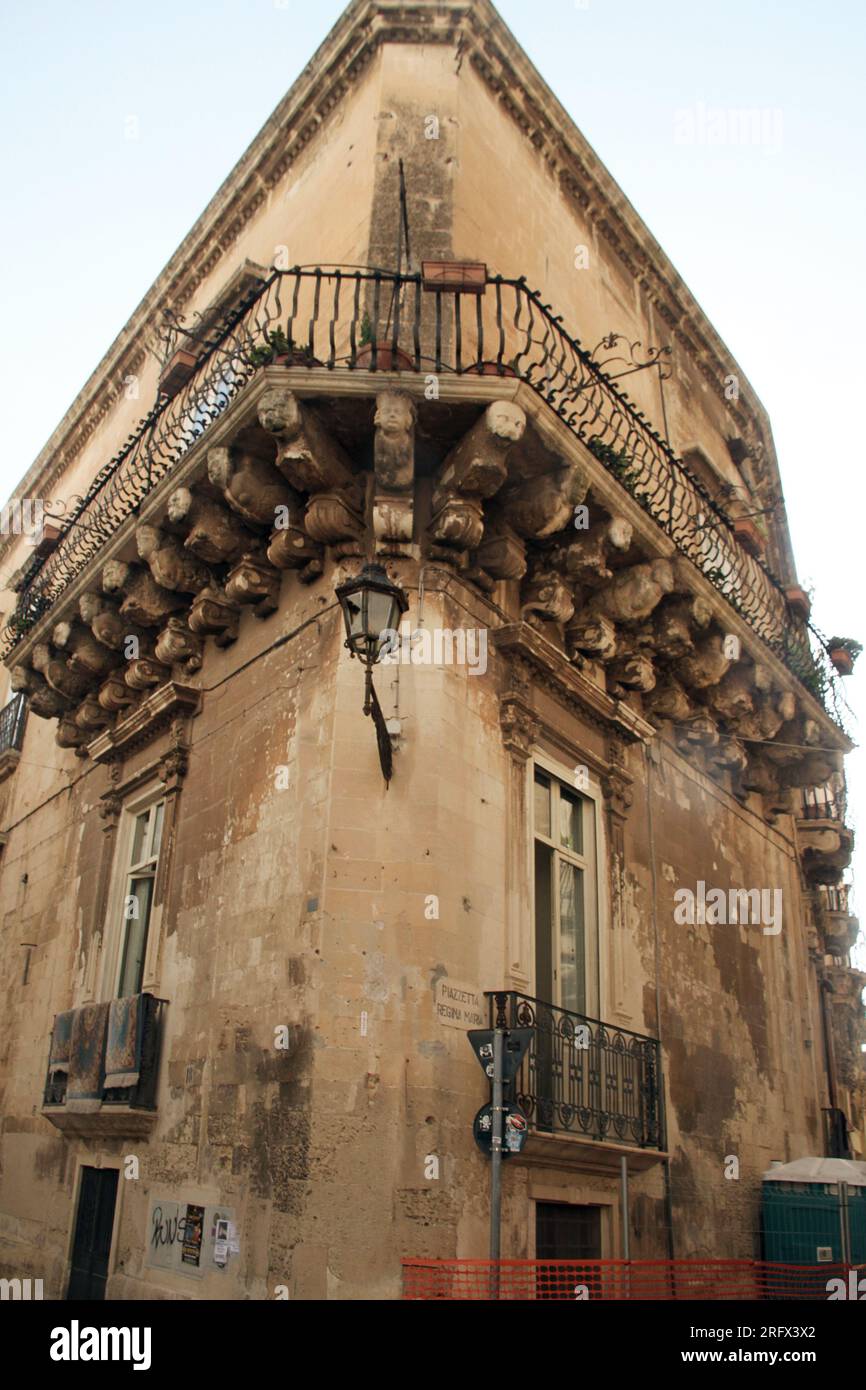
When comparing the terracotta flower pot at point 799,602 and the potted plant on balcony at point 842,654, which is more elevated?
the terracotta flower pot at point 799,602

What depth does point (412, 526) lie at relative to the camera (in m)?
7.67

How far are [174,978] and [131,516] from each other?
367 centimetres

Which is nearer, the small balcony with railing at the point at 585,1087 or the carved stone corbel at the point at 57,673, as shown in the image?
the small balcony with railing at the point at 585,1087

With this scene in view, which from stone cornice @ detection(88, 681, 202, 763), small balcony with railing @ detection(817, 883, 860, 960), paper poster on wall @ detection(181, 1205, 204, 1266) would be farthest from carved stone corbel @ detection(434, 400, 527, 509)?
small balcony with railing @ detection(817, 883, 860, 960)

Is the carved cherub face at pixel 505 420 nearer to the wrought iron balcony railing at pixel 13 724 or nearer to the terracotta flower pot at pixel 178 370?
the terracotta flower pot at pixel 178 370

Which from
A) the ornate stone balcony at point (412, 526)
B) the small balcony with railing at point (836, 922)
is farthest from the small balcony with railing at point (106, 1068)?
the small balcony with railing at point (836, 922)

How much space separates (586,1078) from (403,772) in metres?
2.47

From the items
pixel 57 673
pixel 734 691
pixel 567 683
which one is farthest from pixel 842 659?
pixel 57 673

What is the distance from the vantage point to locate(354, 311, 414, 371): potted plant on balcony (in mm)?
7562

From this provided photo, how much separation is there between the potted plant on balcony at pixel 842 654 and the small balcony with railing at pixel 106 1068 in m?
8.25

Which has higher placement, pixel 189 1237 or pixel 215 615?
pixel 215 615

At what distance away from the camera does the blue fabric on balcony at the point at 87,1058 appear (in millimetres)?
8477

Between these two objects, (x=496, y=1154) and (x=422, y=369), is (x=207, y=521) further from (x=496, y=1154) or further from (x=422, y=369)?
(x=496, y=1154)

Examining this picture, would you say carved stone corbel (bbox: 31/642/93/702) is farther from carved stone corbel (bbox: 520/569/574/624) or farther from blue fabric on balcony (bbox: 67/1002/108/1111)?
carved stone corbel (bbox: 520/569/574/624)
